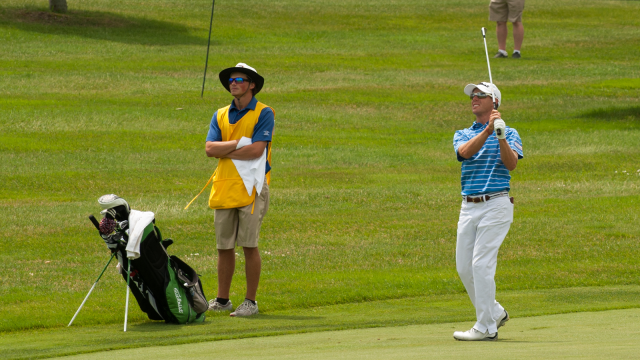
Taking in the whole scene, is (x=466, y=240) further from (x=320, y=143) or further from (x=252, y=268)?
(x=320, y=143)

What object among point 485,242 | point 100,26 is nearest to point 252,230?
point 485,242

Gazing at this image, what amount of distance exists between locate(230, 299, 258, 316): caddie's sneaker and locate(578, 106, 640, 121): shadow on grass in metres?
16.9

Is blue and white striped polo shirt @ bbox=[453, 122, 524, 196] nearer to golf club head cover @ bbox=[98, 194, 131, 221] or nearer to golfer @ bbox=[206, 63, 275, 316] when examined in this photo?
golfer @ bbox=[206, 63, 275, 316]

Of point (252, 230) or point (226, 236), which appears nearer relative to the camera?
point (252, 230)

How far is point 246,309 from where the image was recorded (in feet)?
31.3

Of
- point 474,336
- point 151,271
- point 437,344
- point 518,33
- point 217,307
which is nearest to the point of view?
point 437,344

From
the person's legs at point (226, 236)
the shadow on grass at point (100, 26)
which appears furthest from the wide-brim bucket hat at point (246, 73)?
the shadow on grass at point (100, 26)

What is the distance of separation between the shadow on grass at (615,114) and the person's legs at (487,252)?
699 inches

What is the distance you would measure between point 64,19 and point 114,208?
95.0 feet

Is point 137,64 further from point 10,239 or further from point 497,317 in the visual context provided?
point 497,317

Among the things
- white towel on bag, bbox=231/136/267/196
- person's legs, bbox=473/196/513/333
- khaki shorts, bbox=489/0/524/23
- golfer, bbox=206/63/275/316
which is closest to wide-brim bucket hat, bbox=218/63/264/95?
golfer, bbox=206/63/275/316

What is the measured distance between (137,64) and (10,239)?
17074mm

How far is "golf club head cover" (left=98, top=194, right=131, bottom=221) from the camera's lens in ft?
28.3

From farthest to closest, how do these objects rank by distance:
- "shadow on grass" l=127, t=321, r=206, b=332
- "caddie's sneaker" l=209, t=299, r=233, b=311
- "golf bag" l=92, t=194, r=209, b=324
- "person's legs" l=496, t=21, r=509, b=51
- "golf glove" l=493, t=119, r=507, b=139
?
"person's legs" l=496, t=21, r=509, b=51, "caddie's sneaker" l=209, t=299, r=233, b=311, "shadow on grass" l=127, t=321, r=206, b=332, "golf bag" l=92, t=194, r=209, b=324, "golf glove" l=493, t=119, r=507, b=139
